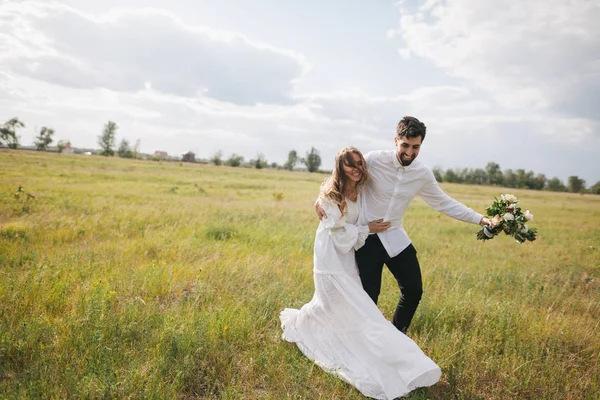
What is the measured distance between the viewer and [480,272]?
736 centimetres

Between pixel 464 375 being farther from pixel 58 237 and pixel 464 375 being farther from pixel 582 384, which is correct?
pixel 58 237

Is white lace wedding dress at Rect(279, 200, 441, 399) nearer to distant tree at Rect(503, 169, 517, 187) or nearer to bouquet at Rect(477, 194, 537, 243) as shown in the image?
bouquet at Rect(477, 194, 537, 243)

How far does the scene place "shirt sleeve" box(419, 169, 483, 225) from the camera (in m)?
4.07

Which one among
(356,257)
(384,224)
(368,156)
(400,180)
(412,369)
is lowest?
(412,369)

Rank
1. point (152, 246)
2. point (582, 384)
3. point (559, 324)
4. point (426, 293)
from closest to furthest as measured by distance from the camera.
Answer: point (582, 384)
point (559, 324)
point (426, 293)
point (152, 246)

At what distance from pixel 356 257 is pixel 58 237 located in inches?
268

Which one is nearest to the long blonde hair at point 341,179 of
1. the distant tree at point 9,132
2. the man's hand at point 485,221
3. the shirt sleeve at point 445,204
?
the shirt sleeve at point 445,204

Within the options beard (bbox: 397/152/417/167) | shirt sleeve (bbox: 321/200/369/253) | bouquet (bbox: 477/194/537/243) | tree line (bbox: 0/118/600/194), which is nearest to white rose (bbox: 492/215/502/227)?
bouquet (bbox: 477/194/537/243)

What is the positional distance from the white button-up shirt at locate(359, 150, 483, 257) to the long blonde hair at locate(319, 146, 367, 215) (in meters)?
0.20

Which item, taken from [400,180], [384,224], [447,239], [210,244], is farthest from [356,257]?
[447,239]

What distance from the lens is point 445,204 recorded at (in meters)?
4.20

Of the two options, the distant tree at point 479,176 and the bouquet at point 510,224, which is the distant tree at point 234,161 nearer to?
the distant tree at point 479,176

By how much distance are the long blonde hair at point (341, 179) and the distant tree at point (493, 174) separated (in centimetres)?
11366

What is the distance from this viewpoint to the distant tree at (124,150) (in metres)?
96.8
